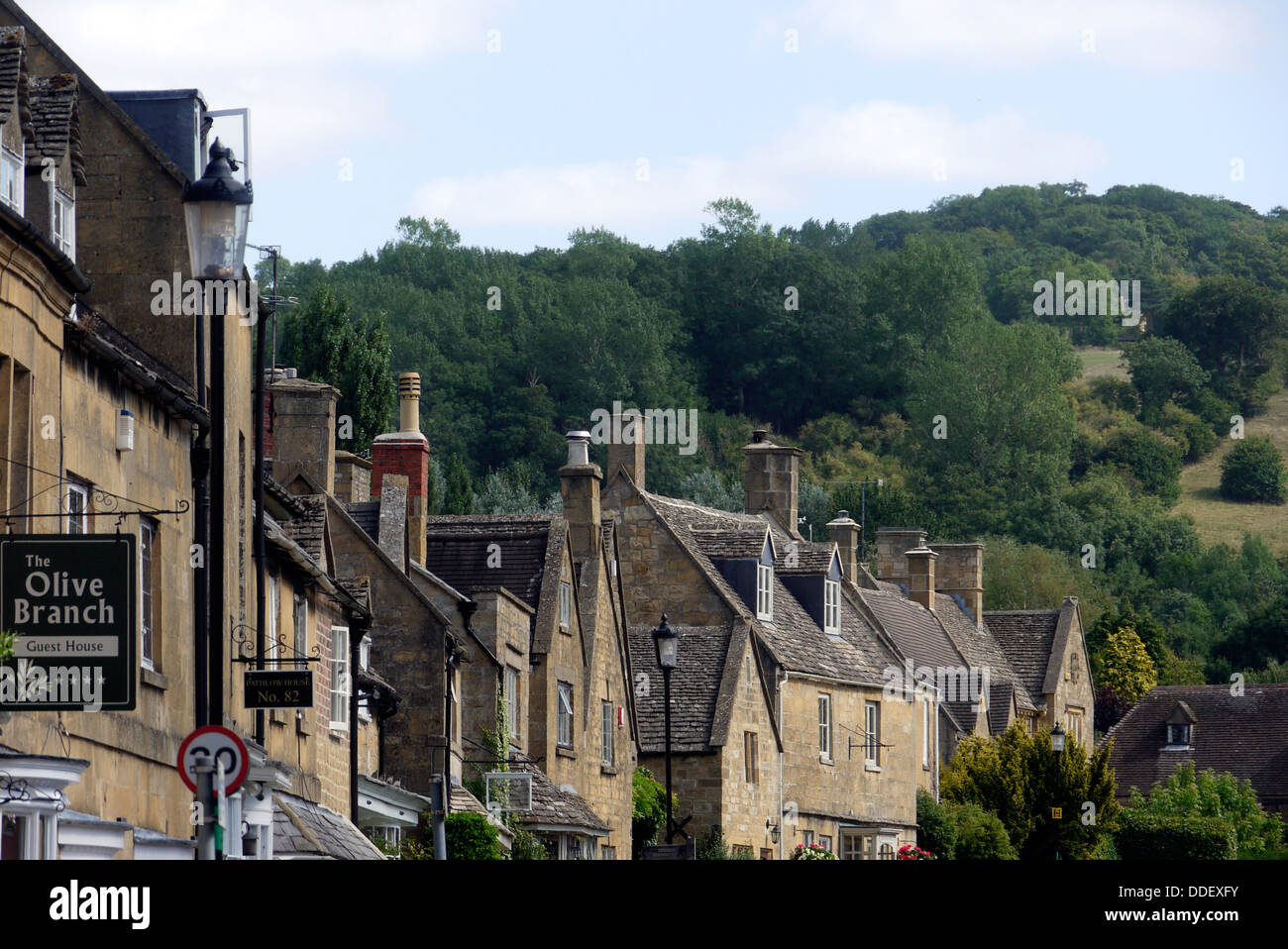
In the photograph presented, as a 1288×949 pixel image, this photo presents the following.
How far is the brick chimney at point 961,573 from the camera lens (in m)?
70.4

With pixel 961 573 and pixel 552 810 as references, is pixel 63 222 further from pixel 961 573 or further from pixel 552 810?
pixel 961 573

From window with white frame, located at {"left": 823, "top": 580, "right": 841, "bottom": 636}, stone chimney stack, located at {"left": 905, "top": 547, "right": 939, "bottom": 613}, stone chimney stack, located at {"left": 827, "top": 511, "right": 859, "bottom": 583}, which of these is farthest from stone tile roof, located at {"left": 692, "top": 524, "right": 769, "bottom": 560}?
stone chimney stack, located at {"left": 905, "top": 547, "right": 939, "bottom": 613}

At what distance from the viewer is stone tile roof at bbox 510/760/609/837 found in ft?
108

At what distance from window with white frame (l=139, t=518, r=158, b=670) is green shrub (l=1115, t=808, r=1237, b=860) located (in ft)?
152

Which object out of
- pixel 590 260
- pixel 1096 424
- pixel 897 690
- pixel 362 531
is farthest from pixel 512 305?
pixel 362 531

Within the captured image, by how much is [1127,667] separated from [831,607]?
44.0m

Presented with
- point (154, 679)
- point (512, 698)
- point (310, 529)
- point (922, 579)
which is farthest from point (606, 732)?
point (922, 579)

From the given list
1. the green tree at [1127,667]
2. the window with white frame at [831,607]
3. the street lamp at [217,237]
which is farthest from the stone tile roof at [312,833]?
the green tree at [1127,667]

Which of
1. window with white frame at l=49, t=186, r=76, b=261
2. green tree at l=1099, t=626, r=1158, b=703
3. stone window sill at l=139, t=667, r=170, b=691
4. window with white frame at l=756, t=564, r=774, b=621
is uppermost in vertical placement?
window with white frame at l=49, t=186, r=76, b=261

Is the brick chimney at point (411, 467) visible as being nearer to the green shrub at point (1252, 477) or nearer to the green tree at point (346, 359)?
the green tree at point (346, 359)

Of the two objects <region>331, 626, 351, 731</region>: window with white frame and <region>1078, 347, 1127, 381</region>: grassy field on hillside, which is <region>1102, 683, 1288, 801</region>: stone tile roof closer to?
<region>331, 626, 351, 731</region>: window with white frame
